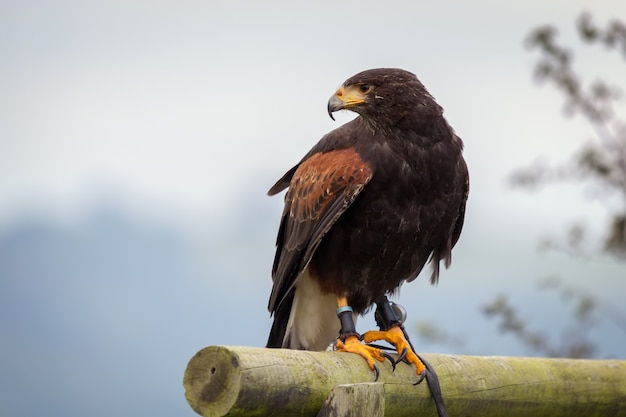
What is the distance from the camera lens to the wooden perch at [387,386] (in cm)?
341

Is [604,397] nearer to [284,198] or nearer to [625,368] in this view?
[625,368]

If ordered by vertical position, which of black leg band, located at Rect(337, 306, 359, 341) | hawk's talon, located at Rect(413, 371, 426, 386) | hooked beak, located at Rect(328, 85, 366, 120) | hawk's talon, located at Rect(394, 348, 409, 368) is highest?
hooked beak, located at Rect(328, 85, 366, 120)

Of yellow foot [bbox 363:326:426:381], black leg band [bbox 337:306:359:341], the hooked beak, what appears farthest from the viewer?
the hooked beak

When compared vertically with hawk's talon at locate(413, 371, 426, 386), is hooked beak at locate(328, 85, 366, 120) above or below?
above

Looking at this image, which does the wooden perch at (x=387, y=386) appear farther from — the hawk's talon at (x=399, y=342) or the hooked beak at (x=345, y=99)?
the hooked beak at (x=345, y=99)

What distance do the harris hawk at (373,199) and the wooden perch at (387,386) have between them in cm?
26

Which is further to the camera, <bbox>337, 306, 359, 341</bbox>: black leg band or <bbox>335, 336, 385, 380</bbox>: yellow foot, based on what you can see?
<bbox>337, 306, 359, 341</bbox>: black leg band

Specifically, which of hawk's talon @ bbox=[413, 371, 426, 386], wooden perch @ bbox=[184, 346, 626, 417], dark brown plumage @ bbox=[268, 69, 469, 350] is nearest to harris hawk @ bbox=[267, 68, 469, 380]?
dark brown plumage @ bbox=[268, 69, 469, 350]

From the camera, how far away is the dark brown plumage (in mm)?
4574

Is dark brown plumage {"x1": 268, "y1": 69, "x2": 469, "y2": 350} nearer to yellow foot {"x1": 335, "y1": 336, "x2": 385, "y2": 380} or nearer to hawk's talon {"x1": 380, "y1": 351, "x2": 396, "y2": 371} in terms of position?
yellow foot {"x1": 335, "y1": 336, "x2": 385, "y2": 380}

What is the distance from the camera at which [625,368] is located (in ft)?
17.5

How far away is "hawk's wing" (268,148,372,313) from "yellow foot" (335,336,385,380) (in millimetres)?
424

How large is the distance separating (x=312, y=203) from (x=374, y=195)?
0.99 ft

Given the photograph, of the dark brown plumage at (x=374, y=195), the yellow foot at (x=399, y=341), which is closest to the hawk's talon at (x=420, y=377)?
the yellow foot at (x=399, y=341)
